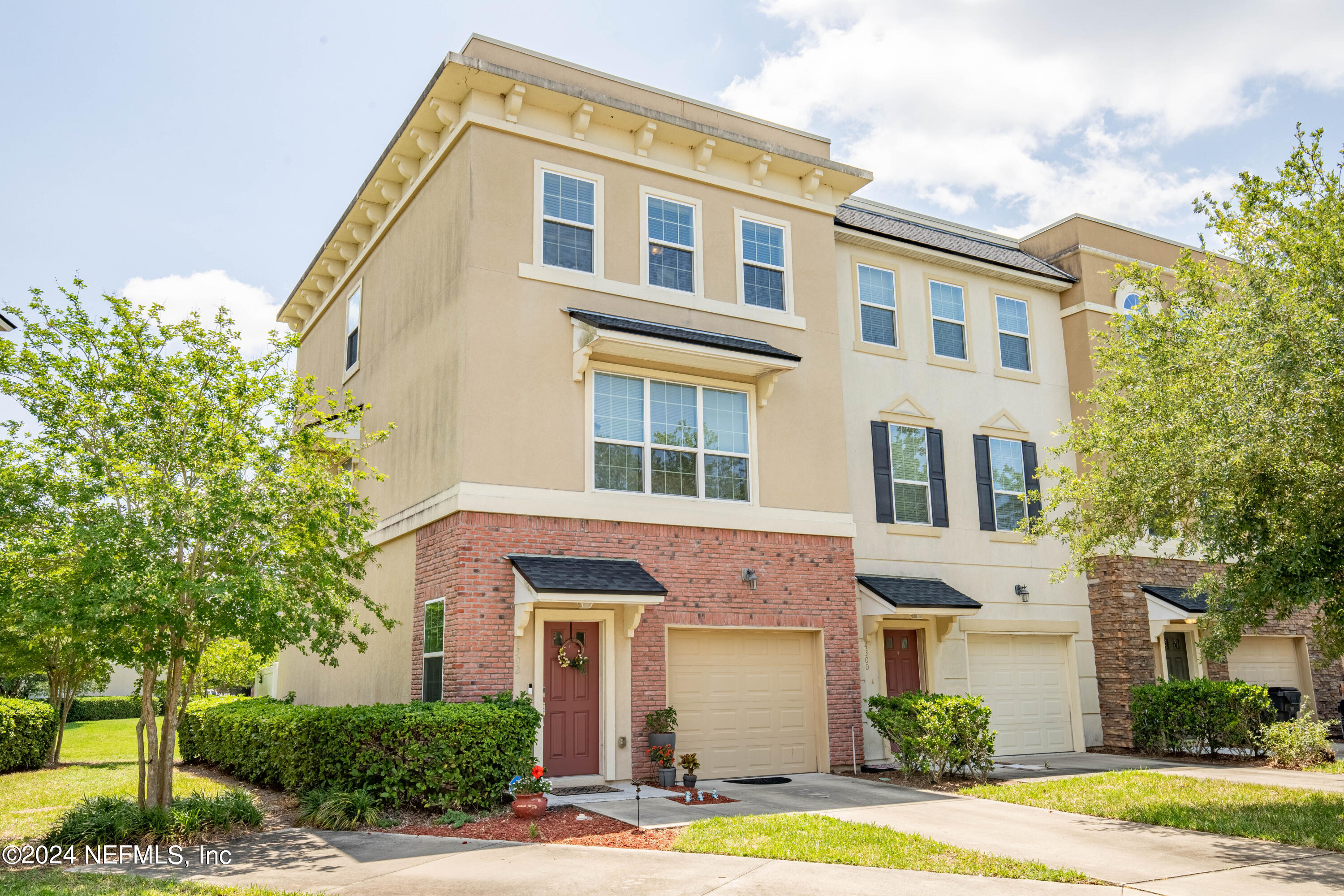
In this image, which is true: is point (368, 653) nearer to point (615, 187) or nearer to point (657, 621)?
point (657, 621)

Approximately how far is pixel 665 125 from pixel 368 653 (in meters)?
9.75

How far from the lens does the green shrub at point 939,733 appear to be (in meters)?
13.9

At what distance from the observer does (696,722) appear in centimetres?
1428

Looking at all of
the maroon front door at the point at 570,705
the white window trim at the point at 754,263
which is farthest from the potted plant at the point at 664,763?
the white window trim at the point at 754,263

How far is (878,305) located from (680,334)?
5252 mm

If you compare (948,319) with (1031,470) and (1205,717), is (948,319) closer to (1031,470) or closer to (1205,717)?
(1031,470)

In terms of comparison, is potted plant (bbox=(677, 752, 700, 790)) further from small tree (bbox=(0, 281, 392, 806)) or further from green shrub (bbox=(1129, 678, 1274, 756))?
green shrub (bbox=(1129, 678, 1274, 756))

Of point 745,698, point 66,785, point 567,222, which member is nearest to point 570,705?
point 745,698

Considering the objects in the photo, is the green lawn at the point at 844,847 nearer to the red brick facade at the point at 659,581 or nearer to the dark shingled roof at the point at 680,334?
the red brick facade at the point at 659,581

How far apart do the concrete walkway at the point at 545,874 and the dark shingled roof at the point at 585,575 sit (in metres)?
3.53

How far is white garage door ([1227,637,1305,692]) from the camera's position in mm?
20031

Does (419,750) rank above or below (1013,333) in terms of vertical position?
below

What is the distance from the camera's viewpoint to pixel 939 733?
13.9 meters

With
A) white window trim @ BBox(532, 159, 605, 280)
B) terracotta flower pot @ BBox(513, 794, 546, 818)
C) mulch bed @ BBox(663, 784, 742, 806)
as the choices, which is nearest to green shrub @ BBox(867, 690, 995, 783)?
mulch bed @ BBox(663, 784, 742, 806)
